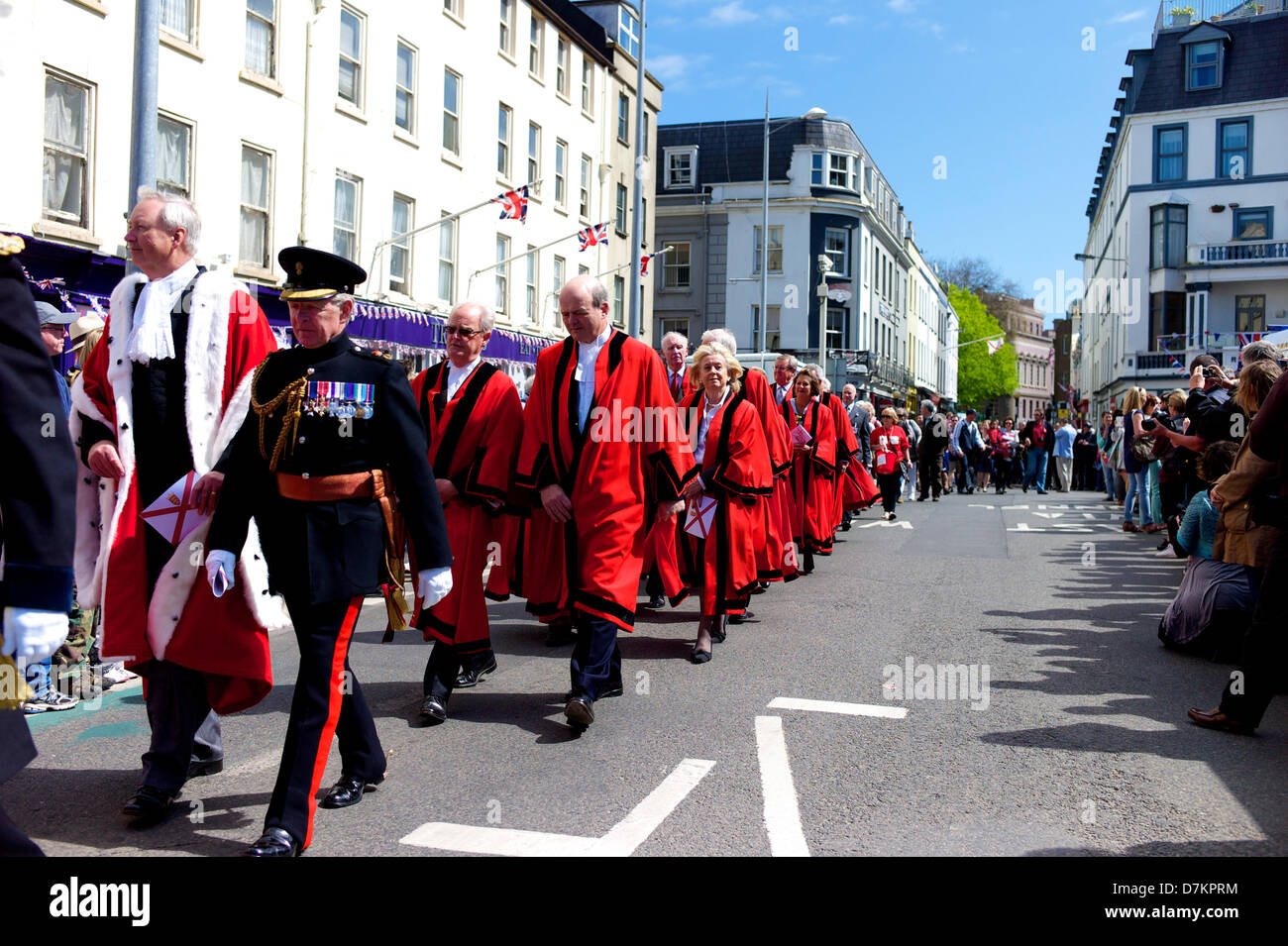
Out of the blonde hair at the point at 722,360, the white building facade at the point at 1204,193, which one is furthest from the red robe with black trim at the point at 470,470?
the white building facade at the point at 1204,193

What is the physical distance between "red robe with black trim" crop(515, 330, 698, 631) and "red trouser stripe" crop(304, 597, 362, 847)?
1681mm

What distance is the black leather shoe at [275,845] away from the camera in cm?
366

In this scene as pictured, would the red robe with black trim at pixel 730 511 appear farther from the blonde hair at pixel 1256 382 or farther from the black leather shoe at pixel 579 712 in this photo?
the blonde hair at pixel 1256 382

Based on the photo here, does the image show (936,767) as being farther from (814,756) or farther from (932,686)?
(932,686)

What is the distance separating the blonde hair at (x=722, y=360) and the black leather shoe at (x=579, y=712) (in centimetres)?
293

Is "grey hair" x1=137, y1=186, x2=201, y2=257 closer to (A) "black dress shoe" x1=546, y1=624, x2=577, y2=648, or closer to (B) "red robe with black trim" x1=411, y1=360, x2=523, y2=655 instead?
(B) "red robe with black trim" x1=411, y1=360, x2=523, y2=655

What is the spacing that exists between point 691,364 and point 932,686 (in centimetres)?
277

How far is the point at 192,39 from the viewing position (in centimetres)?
1755

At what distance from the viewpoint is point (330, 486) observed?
13.3 feet

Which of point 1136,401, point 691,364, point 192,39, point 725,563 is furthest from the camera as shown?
point 192,39

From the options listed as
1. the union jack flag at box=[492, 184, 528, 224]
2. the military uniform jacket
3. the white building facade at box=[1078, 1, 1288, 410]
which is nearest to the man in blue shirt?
the union jack flag at box=[492, 184, 528, 224]

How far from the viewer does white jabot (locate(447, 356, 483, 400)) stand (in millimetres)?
6070
